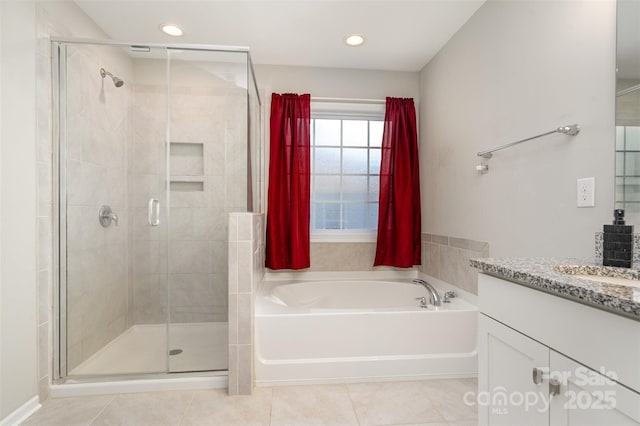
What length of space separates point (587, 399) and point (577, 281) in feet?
0.84

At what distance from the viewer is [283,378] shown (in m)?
1.88

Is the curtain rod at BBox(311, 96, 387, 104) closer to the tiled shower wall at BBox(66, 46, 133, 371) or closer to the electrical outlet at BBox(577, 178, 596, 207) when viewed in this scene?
the tiled shower wall at BBox(66, 46, 133, 371)

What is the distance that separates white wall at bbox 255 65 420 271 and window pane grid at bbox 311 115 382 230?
0.23 metres

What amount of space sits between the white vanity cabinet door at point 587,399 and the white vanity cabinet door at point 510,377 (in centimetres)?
4

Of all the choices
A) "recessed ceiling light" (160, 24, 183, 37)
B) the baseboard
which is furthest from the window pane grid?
the baseboard

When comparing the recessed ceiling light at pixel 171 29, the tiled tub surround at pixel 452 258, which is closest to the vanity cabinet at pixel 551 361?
the tiled tub surround at pixel 452 258

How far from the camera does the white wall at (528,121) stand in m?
1.27

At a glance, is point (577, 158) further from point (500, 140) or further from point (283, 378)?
point (283, 378)

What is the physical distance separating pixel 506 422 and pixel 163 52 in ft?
8.12

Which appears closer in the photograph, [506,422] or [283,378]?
[506,422]

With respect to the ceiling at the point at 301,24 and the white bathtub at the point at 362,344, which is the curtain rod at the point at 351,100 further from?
the white bathtub at the point at 362,344

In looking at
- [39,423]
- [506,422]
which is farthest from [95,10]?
[506,422]

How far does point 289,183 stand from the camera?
8.87 feet

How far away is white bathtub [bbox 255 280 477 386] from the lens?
1893 millimetres
